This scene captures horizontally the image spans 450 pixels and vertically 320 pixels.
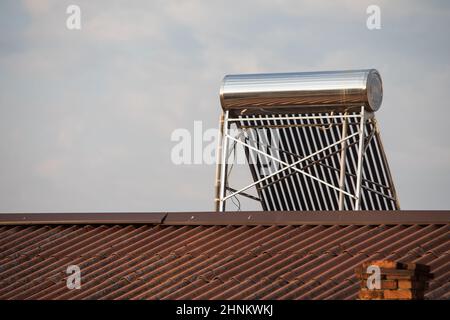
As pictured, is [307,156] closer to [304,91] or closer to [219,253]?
[304,91]

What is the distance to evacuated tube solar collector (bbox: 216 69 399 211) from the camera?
19922 millimetres

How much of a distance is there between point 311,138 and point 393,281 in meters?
10.0

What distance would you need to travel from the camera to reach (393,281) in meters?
11.5

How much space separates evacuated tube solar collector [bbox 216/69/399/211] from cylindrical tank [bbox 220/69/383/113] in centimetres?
2

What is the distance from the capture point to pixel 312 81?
1992 cm

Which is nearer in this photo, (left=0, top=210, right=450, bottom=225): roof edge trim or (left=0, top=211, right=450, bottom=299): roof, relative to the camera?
(left=0, top=211, right=450, bottom=299): roof

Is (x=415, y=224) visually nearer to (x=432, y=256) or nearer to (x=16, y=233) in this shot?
(x=432, y=256)

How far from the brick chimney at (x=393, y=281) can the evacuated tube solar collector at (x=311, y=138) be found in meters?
8.04

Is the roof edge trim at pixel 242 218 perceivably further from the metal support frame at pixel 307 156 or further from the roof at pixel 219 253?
the metal support frame at pixel 307 156

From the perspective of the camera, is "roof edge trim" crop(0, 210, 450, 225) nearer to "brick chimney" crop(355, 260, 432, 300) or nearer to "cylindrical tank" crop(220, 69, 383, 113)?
"brick chimney" crop(355, 260, 432, 300)

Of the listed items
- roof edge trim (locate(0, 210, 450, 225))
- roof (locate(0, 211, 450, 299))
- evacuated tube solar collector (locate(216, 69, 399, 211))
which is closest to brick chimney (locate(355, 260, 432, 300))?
roof (locate(0, 211, 450, 299))

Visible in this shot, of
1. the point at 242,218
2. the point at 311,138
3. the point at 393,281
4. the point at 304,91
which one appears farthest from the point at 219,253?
the point at 311,138

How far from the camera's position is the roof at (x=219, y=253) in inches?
556
